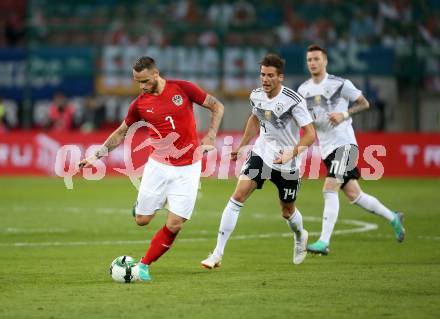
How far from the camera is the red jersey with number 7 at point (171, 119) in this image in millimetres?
10734

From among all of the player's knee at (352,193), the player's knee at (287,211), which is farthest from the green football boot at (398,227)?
the player's knee at (287,211)

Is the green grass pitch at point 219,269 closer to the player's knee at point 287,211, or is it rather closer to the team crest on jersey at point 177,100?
the player's knee at point 287,211

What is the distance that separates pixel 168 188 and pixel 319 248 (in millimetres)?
2480

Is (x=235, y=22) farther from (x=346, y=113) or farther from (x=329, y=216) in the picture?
(x=329, y=216)

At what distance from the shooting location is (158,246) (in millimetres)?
10477

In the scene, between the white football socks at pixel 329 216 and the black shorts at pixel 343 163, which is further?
the black shorts at pixel 343 163

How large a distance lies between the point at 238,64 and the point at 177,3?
13.6 feet

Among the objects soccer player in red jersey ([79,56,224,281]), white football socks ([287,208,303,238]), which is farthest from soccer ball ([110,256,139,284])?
white football socks ([287,208,303,238])

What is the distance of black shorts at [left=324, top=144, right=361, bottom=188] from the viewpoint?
13.3 m

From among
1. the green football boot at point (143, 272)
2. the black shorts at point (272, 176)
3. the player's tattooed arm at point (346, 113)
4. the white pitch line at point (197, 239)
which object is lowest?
the white pitch line at point (197, 239)

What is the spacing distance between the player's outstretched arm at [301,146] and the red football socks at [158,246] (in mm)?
1427

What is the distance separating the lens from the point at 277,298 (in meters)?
9.03

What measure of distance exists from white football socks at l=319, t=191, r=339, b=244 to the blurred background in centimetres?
1429

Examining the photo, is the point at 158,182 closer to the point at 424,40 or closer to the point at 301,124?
the point at 301,124
